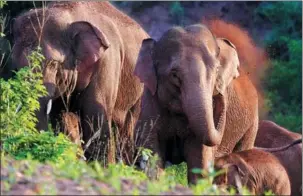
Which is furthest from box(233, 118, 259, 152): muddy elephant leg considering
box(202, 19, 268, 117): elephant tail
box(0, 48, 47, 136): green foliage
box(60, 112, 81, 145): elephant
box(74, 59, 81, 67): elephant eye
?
box(0, 48, 47, 136): green foliage

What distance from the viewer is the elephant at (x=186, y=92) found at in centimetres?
1248

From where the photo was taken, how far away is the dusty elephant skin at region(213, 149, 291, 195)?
12.6 m

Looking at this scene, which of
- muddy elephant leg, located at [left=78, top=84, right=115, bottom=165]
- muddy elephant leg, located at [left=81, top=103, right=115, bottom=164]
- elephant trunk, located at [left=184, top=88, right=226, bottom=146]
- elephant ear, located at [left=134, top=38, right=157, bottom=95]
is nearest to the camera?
elephant trunk, located at [left=184, top=88, right=226, bottom=146]

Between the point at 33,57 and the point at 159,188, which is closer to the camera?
the point at 159,188

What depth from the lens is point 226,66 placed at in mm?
13359

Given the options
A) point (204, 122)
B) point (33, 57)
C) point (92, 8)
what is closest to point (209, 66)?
point (204, 122)

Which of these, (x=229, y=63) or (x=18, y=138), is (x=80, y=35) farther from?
(x=18, y=138)

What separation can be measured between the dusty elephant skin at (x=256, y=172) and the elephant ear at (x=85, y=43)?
233 cm

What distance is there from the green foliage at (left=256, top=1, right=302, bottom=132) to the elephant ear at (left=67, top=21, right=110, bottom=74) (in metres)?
6.81

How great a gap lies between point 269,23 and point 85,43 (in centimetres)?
1374

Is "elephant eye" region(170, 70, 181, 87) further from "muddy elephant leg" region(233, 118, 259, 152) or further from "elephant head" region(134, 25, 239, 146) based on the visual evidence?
"muddy elephant leg" region(233, 118, 259, 152)

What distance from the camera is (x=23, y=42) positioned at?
1420cm

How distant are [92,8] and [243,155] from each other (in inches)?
128

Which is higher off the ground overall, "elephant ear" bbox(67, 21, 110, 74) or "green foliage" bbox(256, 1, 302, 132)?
"elephant ear" bbox(67, 21, 110, 74)
